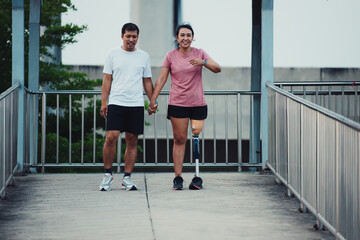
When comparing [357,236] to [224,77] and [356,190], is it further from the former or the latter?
[224,77]

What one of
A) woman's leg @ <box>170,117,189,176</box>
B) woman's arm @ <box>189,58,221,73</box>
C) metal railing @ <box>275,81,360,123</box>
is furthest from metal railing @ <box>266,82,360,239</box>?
metal railing @ <box>275,81,360,123</box>

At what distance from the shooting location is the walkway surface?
5398mm

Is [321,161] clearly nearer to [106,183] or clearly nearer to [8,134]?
[106,183]

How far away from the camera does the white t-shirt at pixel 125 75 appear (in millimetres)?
7117

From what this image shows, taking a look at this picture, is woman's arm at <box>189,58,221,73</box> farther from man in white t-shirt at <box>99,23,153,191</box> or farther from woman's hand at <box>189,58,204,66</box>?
man in white t-shirt at <box>99,23,153,191</box>

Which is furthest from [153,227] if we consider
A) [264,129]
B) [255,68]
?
[255,68]

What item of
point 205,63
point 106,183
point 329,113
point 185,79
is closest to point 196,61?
point 205,63

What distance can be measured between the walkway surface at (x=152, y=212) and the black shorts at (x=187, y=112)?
0.80 meters

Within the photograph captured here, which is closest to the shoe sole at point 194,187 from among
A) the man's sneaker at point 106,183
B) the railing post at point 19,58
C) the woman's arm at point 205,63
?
the man's sneaker at point 106,183

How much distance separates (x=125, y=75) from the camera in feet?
23.4

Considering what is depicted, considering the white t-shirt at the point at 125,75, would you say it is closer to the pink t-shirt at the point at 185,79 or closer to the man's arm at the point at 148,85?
the man's arm at the point at 148,85

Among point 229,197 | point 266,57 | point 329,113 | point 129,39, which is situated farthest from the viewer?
point 266,57

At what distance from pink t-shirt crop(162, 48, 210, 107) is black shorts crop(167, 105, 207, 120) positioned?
55 mm

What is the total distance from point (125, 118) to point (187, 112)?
0.66 meters
